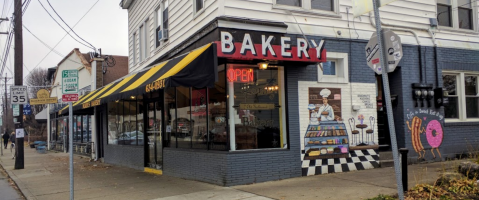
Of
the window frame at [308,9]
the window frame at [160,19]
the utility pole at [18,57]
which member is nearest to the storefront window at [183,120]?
the window frame at [160,19]

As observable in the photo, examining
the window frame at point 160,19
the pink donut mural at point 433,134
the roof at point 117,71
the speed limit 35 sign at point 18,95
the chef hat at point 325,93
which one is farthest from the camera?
the roof at point 117,71

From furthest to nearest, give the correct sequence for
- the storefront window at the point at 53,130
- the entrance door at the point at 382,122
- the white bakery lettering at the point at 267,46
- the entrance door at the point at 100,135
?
the storefront window at the point at 53,130 → the entrance door at the point at 100,135 → the entrance door at the point at 382,122 → the white bakery lettering at the point at 267,46

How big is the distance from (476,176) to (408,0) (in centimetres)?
580

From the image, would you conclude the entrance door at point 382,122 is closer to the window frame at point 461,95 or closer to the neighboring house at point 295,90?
the neighboring house at point 295,90

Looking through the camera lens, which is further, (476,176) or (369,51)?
(476,176)

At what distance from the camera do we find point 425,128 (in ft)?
37.2

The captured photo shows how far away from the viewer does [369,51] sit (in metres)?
6.32

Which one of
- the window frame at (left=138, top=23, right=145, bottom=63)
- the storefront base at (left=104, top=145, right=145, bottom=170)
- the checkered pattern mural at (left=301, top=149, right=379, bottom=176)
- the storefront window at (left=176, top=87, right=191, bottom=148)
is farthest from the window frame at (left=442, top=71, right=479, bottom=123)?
the window frame at (left=138, top=23, right=145, bottom=63)

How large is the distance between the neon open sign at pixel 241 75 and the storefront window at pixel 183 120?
1863 millimetres

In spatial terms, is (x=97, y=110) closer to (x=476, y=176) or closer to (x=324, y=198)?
(x=324, y=198)

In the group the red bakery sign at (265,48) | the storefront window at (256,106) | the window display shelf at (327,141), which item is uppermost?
the red bakery sign at (265,48)

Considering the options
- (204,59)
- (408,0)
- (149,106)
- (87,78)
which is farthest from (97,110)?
(408,0)

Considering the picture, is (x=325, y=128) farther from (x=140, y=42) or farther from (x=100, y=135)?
(x=100, y=135)

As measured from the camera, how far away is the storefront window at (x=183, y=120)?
10454 millimetres
